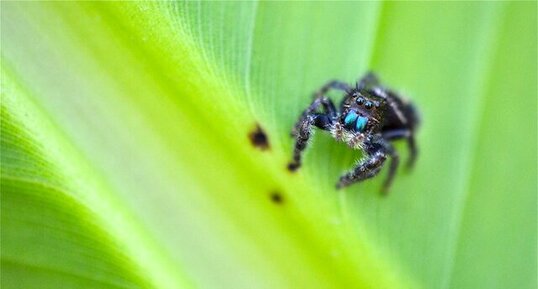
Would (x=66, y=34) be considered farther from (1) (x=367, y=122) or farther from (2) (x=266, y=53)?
(1) (x=367, y=122)

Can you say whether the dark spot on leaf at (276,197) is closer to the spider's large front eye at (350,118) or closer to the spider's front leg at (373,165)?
the spider's front leg at (373,165)

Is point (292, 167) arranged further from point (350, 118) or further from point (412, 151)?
point (412, 151)

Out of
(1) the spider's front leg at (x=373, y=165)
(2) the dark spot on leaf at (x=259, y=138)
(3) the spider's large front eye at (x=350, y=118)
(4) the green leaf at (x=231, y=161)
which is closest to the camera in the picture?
(4) the green leaf at (x=231, y=161)

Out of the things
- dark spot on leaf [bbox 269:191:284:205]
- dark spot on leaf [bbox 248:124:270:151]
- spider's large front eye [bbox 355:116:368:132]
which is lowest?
dark spot on leaf [bbox 269:191:284:205]

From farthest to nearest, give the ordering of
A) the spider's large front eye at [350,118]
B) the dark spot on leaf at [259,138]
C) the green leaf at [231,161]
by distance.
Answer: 1. the spider's large front eye at [350,118]
2. the dark spot on leaf at [259,138]
3. the green leaf at [231,161]

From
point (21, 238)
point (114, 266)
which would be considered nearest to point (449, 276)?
point (114, 266)

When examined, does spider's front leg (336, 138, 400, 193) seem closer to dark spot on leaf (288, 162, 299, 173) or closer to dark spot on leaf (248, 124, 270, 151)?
dark spot on leaf (288, 162, 299, 173)

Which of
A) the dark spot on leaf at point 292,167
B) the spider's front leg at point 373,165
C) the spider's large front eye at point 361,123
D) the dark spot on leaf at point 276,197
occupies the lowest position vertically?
the dark spot on leaf at point 276,197

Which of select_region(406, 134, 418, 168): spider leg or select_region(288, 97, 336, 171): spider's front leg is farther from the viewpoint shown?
select_region(406, 134, 418, 168): spider leg

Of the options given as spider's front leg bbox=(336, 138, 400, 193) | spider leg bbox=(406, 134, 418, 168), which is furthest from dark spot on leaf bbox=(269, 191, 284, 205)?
spider leg bbox=(406, 134, 418, 168)

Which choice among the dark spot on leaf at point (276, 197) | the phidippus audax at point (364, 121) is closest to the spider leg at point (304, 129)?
the phidippus audax at point (364, 121)
